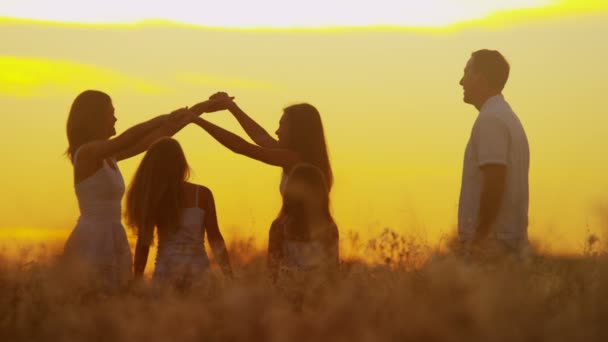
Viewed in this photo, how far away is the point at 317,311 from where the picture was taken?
25.0 ft

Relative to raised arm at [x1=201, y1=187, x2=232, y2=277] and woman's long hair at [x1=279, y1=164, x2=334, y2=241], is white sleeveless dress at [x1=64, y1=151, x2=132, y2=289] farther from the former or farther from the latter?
woman's long hair at [x1=279, y1=164, x2=334, y2=241]

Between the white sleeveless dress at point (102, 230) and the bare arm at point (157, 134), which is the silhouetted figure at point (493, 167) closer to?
the white sleeveless dress at point (102, 230)

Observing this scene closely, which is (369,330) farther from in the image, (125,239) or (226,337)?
(125,239)

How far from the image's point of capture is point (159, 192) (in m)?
10.0

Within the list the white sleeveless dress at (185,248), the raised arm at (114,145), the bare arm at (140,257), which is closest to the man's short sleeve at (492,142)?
the white sleeveless dress at (185,248)

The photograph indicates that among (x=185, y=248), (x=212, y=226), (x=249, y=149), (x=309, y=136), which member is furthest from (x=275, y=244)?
(x=249, y=149)

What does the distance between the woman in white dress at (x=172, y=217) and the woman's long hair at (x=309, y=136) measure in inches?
32.9

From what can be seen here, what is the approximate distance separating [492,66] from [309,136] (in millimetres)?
1685

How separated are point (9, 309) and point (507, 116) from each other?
373 centimetres

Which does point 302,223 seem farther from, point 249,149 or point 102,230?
point 102,230

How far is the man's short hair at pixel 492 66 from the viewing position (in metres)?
9.45

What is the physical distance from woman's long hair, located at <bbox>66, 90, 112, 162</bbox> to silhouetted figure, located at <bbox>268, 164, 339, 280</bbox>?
1615 millimetres

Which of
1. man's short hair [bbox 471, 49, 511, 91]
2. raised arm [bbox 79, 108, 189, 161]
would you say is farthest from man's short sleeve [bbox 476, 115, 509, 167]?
raised arm [bbox 79, 108, 189, 161]

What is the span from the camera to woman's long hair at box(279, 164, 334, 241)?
10016 mm
